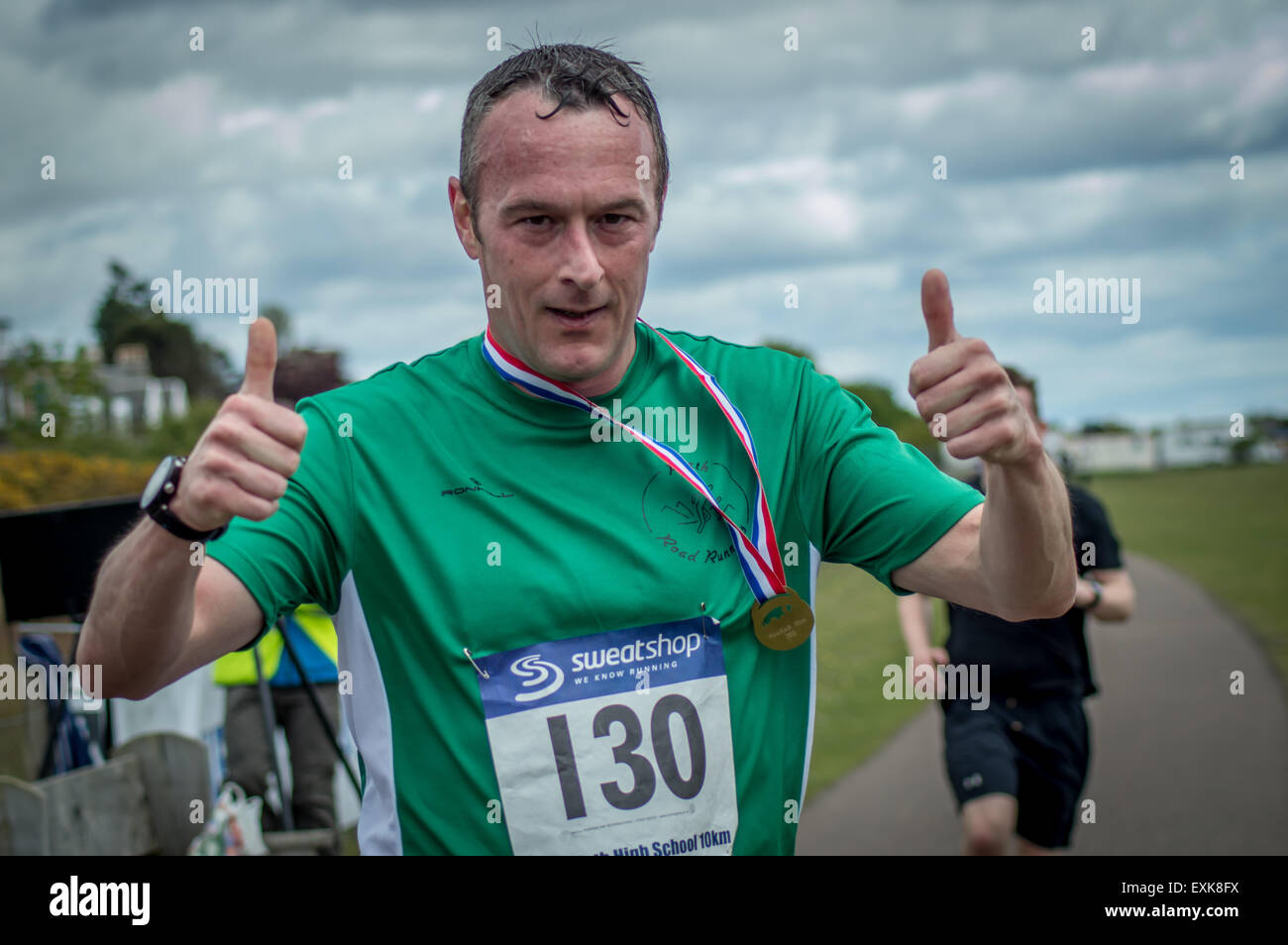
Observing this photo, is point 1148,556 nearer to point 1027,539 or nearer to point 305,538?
point 1027,539

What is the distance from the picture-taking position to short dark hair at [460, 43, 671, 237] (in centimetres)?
241

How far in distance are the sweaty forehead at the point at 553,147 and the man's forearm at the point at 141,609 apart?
0.99 metres

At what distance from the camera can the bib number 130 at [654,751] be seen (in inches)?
92.5

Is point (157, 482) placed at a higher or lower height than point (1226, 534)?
lower

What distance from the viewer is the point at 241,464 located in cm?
192

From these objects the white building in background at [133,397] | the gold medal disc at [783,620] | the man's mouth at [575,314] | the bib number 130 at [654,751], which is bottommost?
the bib number 130 at [654,751]

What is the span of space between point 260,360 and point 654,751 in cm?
111
